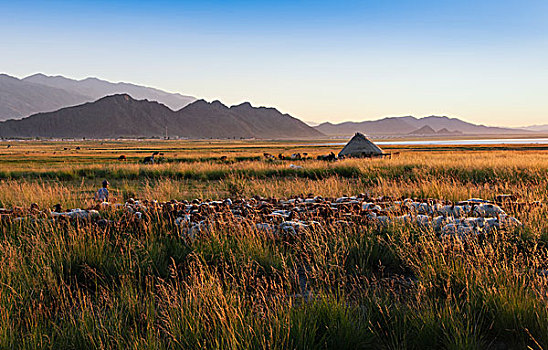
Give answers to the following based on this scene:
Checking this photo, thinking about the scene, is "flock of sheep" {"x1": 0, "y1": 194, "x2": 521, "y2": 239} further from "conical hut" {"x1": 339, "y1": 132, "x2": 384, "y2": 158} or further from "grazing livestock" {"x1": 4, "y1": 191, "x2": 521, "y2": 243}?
"conical hut" {"x1": 339, "y1": 132, "x2": 384, "y2": 158}

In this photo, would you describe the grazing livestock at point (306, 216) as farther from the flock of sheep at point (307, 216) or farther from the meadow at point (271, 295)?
the meadow at point (271, 295)

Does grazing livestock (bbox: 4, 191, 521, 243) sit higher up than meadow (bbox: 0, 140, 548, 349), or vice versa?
grazing livestock (bbox: 4, 191, 521, 243)

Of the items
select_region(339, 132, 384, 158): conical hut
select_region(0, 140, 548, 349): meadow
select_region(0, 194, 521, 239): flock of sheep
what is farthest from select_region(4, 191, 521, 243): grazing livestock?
select_region(339, 132, 384, 158): conical hut

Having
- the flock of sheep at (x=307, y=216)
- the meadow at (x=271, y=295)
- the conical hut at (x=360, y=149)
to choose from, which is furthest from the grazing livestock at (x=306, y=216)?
the conical hut at (x=360, y=149)

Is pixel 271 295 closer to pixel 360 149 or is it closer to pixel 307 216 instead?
pixel 307 216

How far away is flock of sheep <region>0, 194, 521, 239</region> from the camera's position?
6961mm

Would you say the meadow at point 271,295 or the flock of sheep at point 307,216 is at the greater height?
the flock of sheep at point 307,216

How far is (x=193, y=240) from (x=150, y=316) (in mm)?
2474

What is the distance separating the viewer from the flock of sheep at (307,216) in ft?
22.8

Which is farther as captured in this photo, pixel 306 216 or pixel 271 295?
pixel 306 216

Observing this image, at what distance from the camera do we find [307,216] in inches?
315

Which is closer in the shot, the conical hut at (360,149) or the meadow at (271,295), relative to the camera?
the meadow at (271,295)

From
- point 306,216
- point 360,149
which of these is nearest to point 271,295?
point 306,216

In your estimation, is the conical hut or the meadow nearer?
the meadow
